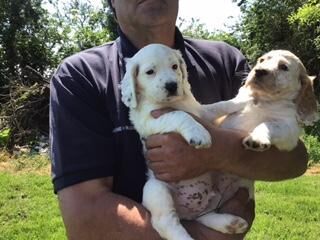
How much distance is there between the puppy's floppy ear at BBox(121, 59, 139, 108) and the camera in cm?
323

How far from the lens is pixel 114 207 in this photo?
306 centimetres

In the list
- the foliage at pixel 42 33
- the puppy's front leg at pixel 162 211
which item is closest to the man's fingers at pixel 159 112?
the puppy's front leg at pixel 162 211

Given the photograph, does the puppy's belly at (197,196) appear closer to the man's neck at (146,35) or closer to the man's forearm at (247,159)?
the man's forearm at (247,159)

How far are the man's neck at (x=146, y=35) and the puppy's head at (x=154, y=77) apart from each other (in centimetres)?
23

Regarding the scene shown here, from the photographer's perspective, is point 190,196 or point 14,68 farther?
point 14,68

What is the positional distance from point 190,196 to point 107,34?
22.9 metres

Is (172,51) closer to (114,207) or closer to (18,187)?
(114,207)

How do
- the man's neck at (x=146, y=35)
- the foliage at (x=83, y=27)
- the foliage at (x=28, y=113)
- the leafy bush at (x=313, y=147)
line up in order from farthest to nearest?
1. the foliage at (x=83, y=27)
2. the foliage at (x=28, y=113)
3. the leafy bush at (x=313, y=147)
4. the man's neck at (x=146, y=35)

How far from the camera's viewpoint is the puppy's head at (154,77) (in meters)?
3.24

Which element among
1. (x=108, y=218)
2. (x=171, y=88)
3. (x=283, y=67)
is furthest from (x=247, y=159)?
(x=108, y=218)

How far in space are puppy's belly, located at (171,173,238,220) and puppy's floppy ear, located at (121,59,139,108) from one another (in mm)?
494

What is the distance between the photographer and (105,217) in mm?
3072

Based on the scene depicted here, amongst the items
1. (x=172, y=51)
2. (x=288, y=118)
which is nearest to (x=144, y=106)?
(x=172, y=51)

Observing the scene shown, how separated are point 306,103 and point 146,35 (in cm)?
101
